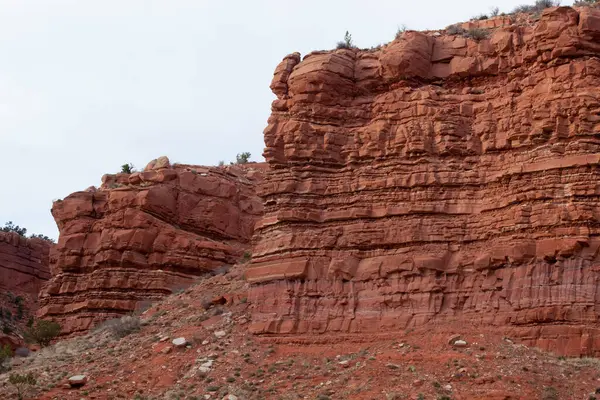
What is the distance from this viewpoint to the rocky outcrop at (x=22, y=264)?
202 ft

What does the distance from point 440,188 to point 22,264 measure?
37817 millimetres

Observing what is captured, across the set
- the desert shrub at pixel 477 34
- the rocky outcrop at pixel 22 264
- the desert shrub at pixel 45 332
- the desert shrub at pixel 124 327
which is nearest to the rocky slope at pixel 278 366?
the desert shrub at pixel 124 327

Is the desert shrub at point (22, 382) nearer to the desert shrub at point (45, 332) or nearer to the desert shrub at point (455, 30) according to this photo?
the desert shrub at point (45, 332)

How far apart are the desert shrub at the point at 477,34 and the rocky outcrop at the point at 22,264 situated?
35874 mm

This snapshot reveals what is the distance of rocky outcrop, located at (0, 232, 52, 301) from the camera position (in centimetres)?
6169

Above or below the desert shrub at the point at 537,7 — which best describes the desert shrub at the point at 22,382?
below

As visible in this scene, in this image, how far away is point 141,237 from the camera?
1754 inches

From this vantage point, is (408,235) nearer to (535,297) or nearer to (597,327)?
(535,297)

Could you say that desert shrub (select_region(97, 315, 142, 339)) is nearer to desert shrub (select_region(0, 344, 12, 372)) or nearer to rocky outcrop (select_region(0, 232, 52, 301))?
desert shrub (select_region(0, 344, 12, 372))

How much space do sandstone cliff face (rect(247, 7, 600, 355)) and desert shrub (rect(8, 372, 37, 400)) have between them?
6.60 metres

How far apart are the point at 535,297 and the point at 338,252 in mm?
6312

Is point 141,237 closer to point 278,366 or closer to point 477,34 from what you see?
point 278,366

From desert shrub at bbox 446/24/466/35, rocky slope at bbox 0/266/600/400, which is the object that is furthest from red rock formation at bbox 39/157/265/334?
desert shrub at bbox 446/24/466/35

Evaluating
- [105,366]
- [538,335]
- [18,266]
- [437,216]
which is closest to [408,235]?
[437,216]
